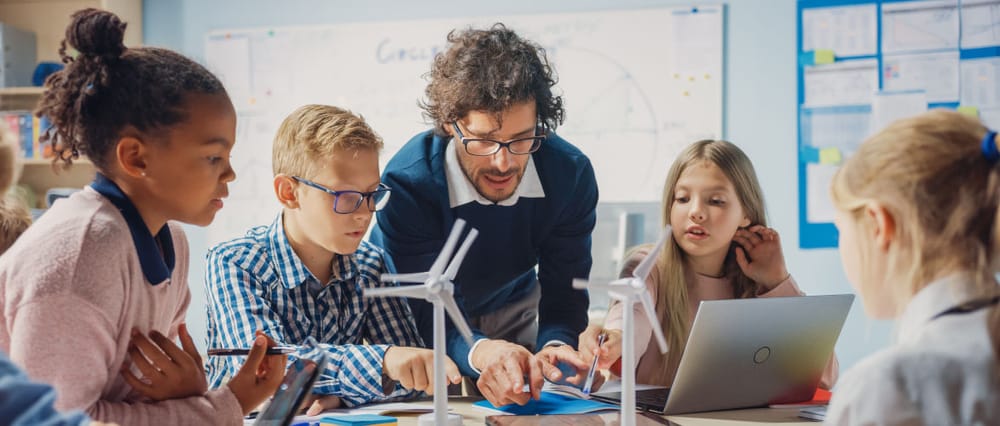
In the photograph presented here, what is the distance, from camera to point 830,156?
374 cm

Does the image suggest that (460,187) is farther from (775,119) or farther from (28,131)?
(28,131)

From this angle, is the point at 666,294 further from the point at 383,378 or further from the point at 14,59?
the point at 14,59

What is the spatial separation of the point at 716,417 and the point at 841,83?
8.42 ft

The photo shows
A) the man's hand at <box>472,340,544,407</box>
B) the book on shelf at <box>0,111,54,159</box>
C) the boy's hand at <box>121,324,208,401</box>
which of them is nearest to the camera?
the boy's hand at <box>121,324,208,401</box>

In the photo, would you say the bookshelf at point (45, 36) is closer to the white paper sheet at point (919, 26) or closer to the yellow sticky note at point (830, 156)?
the yellow sticky note at point (830, 156)

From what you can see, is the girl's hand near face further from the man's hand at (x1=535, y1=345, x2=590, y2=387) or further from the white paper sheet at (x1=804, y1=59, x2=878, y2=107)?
the white paper sheet at (x1=804, y1=59, x2=878, y2=107)

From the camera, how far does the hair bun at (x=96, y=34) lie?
3.92 ft

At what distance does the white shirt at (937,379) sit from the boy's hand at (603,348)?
694 mm

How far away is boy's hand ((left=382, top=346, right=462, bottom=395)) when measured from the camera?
1560 mm

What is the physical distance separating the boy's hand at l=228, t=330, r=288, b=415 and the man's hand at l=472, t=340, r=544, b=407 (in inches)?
14.7

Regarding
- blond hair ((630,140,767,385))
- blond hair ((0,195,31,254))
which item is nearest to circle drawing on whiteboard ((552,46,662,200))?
blond hair ((630,140,767,385))

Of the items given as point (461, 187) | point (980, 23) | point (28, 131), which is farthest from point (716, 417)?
point (28, 131)

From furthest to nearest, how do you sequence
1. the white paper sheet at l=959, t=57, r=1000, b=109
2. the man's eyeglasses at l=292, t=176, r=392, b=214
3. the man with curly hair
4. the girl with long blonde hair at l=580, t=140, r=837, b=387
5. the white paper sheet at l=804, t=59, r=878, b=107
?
1. the white paper sheet at l=804, t=59, r=878, b=107
2. the white paper sheet at l=959, t=57, r=1000, b=109
3. the girl with long blonde hair at l=580, t=140, r=837, b=387
4. the man with curly hair
5. the man's eyeglasses at l=292, t=176, r=392, b=214

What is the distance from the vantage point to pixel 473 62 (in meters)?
1.97
